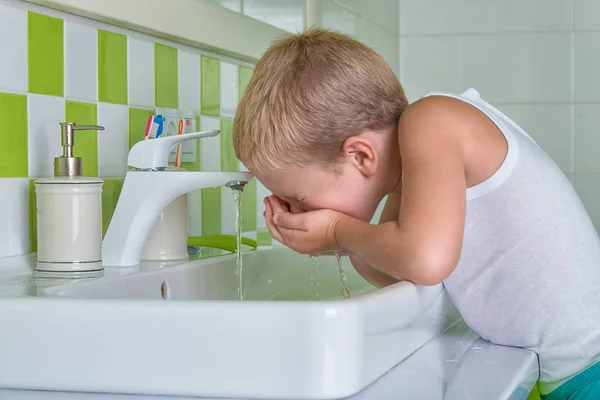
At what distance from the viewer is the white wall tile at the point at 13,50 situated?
1.02 metres

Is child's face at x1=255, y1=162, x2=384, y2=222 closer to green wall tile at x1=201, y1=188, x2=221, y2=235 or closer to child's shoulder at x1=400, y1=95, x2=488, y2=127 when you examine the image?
child's shoulder at x1=400, y1=95, x2=488, y2=127

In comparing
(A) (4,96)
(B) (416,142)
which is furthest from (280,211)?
A: (A) (4,96)

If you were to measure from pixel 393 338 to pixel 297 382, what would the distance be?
0.13 meters

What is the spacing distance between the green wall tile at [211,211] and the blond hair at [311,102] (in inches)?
21.8

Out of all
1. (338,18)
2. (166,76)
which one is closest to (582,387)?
(166,76)

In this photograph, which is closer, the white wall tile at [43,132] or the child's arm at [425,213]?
the child's arm at [425,213]

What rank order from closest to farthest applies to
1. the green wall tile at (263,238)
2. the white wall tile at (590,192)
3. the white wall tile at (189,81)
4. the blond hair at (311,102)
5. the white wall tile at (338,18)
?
the blond hair at (311,102) → the white wall tile at (189,81) → the green wall tile at (263,238) → the white wall tile at (338,18) → the white wall tile at (590,192)

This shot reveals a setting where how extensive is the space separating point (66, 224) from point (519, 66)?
1916mm

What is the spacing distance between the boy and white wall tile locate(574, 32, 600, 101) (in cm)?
166

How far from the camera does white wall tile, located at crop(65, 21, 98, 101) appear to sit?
113 centimetres

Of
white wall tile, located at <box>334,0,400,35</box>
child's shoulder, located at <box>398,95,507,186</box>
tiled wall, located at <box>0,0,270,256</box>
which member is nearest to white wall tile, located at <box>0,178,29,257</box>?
tiled wall, located at <box>0,0,270,256</box>

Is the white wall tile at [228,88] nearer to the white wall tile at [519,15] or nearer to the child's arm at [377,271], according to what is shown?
the child's arm at [377,271]

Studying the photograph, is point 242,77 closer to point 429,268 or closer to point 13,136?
point 13,136

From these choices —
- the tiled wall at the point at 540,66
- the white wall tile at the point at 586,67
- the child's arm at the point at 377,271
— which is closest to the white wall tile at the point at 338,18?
the tiled wall at the point at 540,66
